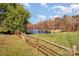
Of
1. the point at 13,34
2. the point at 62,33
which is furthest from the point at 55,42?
the point at 13,34

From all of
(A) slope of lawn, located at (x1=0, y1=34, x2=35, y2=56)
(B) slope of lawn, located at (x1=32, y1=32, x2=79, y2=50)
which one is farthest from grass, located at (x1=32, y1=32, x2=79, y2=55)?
(A) slope of lawn, located at (x1=0, y1=34, x2=35, y2=56)

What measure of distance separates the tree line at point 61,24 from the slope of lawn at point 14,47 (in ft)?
0.56

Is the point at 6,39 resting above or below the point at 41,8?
below

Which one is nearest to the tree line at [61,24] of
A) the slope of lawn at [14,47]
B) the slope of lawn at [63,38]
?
the slope of lawn at [63,38]

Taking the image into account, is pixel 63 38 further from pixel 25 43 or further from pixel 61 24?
pixel 25 43

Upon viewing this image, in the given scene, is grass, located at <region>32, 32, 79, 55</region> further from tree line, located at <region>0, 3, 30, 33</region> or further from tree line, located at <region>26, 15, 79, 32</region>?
tree line, located at <region>0, 3, 30, 33</region>

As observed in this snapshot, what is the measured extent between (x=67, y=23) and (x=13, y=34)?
1.67ft

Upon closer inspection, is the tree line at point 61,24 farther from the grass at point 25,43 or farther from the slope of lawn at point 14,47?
the slope of lawn at point 14,47

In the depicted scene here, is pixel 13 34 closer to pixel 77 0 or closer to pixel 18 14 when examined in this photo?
pixel 18 14

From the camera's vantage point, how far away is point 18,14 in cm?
423

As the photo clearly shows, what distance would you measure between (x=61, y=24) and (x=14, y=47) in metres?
0.48

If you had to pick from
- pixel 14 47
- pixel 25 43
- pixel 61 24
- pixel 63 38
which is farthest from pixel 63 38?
pixel 14 47

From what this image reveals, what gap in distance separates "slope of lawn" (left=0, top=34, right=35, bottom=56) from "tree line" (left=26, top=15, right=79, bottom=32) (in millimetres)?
170

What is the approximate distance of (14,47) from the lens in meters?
4.22
